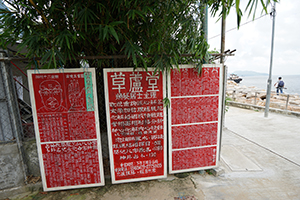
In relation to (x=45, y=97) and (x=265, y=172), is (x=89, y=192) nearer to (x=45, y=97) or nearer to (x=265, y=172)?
(x=45, y=97)

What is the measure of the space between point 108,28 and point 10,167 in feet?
9.31

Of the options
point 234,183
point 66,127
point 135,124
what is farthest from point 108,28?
point 234,183

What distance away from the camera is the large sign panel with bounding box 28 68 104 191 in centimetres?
245

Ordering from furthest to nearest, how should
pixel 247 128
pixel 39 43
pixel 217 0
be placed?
1. pixel 247 128
2. pixel 217 0
3. pixel 39 43

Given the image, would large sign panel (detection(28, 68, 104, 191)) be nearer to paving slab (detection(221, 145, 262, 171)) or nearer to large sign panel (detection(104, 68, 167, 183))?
large sign panel (detection(104, 68, 167, 183))

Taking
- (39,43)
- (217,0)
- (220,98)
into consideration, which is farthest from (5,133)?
(217,0)

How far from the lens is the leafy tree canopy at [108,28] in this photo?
2.02m

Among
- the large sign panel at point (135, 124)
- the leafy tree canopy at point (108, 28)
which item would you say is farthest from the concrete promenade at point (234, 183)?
the leafy tree canopy at point (108, 28)

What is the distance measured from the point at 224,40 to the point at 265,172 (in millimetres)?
3537

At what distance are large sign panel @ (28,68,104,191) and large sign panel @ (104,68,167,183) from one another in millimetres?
279

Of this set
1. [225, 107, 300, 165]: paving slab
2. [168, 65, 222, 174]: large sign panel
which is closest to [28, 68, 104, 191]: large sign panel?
[168, 65, 222, 174]: large sign panel

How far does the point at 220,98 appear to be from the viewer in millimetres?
2924

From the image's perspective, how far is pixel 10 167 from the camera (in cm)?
265

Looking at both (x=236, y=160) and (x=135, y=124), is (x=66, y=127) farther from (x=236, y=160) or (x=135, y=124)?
(x=236, y=160)
